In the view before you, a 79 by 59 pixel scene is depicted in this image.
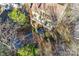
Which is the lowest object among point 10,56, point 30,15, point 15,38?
point 10,56

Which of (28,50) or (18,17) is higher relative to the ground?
(18,17)

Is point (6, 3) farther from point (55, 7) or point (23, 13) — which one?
point (55, 7)

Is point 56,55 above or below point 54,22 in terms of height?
below

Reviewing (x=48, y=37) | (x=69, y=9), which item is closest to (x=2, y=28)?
(x=48, y=37)

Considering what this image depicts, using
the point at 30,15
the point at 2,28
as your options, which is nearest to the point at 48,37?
the point at 30,15

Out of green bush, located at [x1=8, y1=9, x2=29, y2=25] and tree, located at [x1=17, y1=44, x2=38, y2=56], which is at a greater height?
green bush, located at [x1=8, y1=9, x2=29, y2=25]

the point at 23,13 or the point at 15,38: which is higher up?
the point at 23,13

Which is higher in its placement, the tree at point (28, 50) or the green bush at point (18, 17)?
the green bush at point (18, 17)

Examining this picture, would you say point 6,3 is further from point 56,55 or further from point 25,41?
point 56,55
